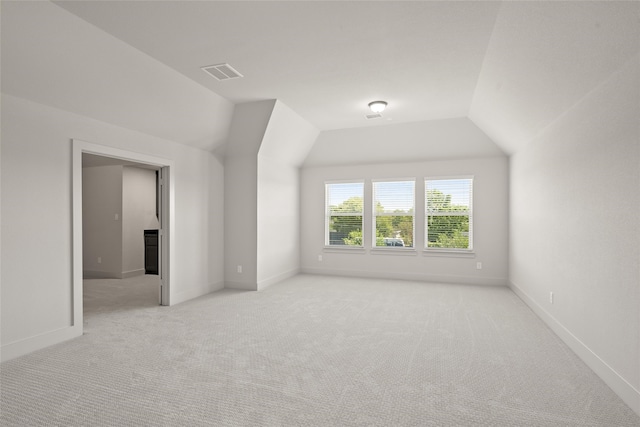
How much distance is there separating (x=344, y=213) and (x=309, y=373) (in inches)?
191

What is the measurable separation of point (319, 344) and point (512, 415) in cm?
176

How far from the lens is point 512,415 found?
227 centimetres

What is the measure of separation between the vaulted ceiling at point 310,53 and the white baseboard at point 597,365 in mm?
2248

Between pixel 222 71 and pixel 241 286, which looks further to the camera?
pixel 241 286

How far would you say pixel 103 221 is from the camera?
747 centimetres

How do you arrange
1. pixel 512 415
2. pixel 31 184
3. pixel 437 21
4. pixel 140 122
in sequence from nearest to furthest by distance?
1. pixel 512 415
2. pixel 437 21
3. pixel 31 184
4. pixel 140 122

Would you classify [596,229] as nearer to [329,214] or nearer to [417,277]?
[417,277]

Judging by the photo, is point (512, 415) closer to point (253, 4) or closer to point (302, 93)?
point (253, 4)

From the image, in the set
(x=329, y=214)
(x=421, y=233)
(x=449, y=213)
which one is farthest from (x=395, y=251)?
(x=329, y=214)

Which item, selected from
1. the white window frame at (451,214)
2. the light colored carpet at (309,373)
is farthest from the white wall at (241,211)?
the white window frame at (451,214)

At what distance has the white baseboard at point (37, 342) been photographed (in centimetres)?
313

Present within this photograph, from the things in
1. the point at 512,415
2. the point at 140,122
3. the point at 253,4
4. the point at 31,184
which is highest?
the point at 253,4

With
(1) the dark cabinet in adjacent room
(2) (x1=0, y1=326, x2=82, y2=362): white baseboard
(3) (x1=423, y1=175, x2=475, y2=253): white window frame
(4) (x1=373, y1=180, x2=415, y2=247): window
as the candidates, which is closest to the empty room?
(2) (x1=0, y1=326, x2=82, y2=362): white baseboard

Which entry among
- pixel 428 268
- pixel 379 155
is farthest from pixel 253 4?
pixel 428 268
